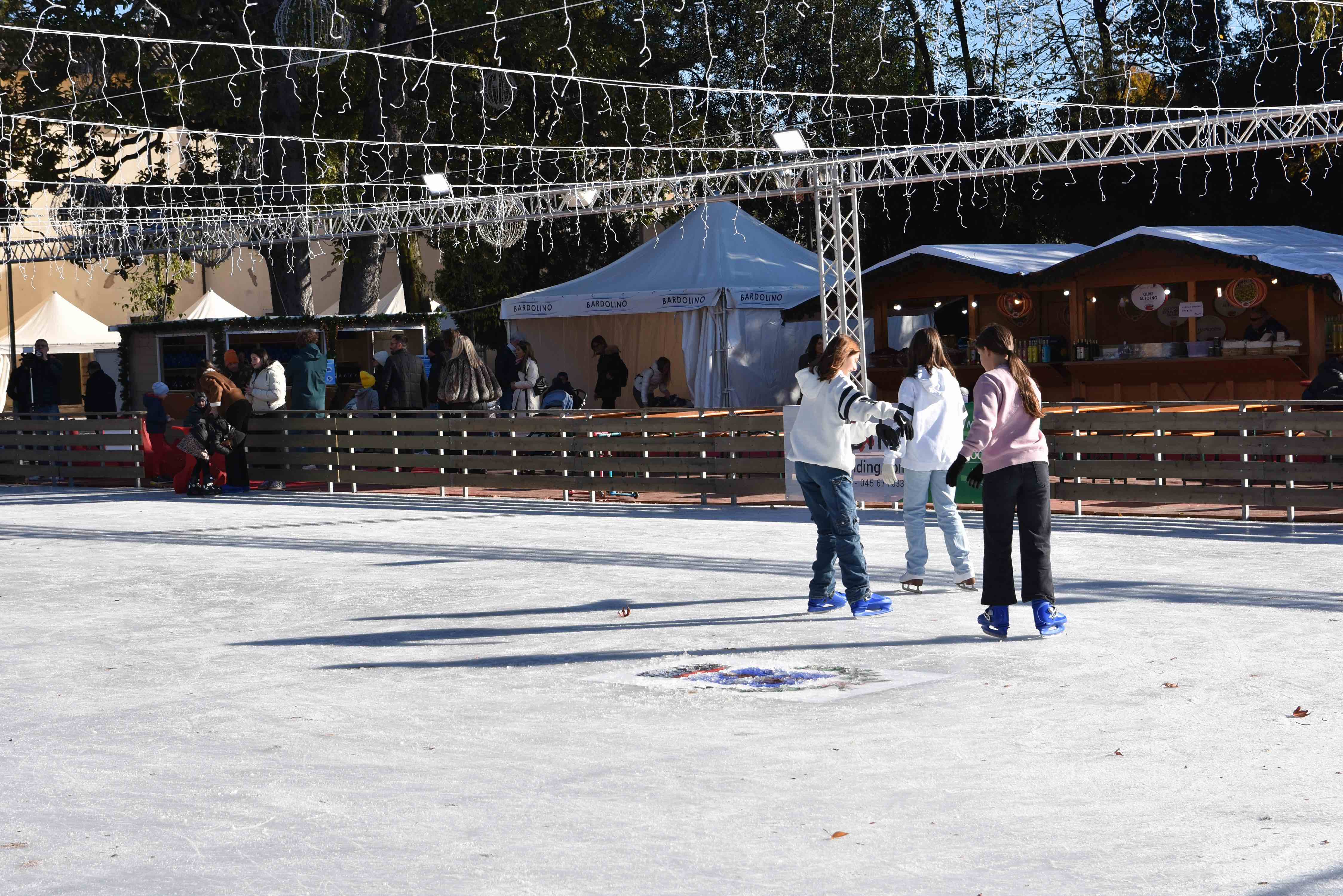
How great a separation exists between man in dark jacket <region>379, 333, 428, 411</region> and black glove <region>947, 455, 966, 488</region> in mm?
12672

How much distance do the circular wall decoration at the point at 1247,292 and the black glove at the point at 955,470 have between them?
1493cm

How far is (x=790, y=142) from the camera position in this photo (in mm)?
17312

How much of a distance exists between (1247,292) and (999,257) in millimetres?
3799

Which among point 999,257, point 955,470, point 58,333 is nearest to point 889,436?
point 955,470

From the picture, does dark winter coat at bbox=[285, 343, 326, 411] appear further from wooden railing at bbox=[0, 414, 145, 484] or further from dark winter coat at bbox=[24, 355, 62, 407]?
dark winter coat at bbox=[24, 355, 62, 407]

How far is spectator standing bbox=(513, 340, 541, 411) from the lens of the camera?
19484 millimetres

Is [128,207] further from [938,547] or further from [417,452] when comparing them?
[938,547]

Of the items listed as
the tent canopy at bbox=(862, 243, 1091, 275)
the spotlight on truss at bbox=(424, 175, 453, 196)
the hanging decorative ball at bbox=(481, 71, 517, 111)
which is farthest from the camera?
the tent canopy at bbox=(862, 243, 1091, 275)

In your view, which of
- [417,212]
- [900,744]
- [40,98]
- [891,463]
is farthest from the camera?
[40,98]

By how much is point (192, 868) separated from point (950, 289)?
21.8 m

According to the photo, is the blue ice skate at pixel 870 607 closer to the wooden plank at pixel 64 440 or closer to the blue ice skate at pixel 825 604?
the blue ice skate at pixel 825 604

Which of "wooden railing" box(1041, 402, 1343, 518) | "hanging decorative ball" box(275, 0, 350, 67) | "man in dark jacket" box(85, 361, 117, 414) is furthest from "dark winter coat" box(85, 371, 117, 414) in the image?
"wooden railing" box(1041, 402, 1343, 518)

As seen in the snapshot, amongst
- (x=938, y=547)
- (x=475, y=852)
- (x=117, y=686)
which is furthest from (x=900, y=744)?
(x=938, y=547)

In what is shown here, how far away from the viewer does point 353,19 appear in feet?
96.0
